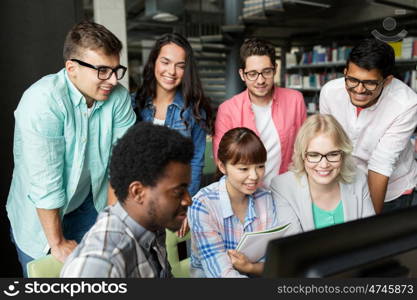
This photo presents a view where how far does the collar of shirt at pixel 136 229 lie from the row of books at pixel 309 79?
650 cm

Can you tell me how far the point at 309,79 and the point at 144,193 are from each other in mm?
7040

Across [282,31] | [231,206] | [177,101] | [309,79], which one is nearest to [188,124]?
[177,101]

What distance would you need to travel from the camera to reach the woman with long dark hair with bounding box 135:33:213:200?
1.74 meters

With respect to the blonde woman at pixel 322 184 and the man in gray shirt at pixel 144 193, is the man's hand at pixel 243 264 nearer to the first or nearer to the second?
the blonde woman at pixel 322 184

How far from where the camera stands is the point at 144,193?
88 centimetres

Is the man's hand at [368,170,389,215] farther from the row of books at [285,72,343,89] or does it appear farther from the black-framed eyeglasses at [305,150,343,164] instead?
the row of books at [285,72,343,89]

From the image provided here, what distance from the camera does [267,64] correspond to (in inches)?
69.5

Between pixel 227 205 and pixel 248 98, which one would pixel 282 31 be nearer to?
pixel 248 98

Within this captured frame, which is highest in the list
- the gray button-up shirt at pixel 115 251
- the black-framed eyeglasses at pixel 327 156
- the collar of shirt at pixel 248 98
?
the collar of shirt at pixel 248 98

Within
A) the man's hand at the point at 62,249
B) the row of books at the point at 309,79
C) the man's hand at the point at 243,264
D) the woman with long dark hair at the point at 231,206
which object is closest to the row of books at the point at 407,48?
the row of books at the point at 309,79

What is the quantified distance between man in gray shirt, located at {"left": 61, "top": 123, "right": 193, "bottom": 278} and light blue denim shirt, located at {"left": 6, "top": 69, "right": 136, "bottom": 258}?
19.3 inches

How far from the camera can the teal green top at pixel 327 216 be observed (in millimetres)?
1538

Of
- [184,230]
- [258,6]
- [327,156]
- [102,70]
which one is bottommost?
[184,230]

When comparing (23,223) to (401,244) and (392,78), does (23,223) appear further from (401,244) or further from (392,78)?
(392,78)
